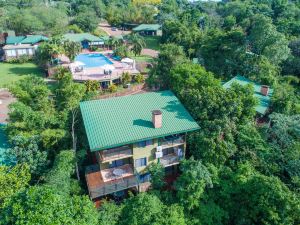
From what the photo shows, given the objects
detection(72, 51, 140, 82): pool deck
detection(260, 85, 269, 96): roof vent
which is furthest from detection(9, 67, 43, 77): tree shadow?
detection(260, 85, 269, 96): roof vent

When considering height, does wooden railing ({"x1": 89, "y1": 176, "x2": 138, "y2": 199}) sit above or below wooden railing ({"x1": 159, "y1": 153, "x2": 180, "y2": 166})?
below

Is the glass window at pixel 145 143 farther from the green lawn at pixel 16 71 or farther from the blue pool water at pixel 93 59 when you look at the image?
the blue pool water at pixel 93 59

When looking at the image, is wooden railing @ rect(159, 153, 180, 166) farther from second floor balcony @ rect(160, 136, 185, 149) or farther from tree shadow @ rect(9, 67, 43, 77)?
tree shadow @ rect(9, 67, 43, 77)

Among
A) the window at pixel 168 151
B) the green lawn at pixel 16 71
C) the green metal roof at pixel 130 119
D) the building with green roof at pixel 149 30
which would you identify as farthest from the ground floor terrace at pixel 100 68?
the building with green roof at pixel 149 30

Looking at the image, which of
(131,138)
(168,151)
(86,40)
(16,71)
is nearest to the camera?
(131,138)

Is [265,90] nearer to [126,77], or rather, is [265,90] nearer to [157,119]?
[157,119]

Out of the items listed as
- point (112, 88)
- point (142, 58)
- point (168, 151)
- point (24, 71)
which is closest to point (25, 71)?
point (24, 71)

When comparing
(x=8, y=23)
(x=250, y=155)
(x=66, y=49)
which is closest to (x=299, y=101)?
(x=250, y=155)

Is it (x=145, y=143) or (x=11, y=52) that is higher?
(x=11, y=52)
